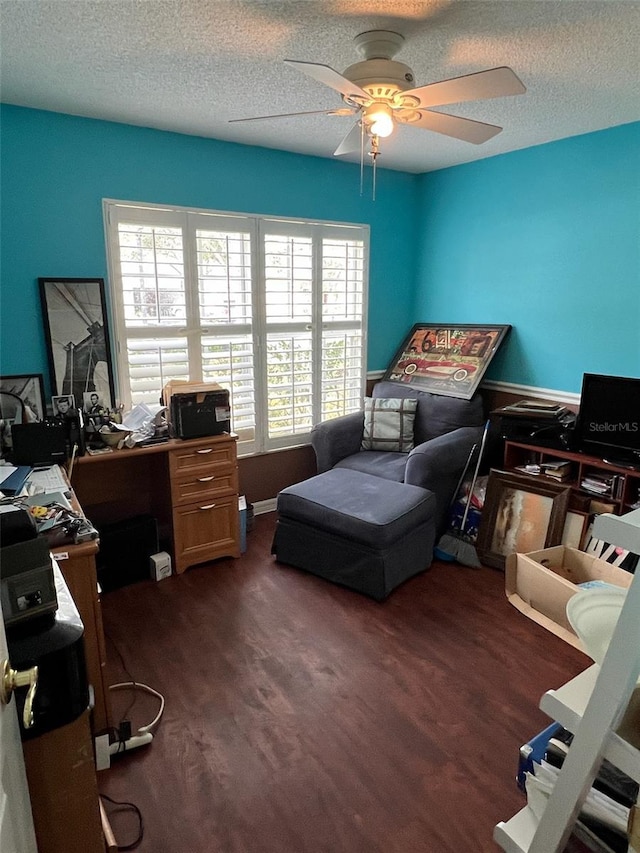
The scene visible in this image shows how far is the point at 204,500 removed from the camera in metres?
3.03

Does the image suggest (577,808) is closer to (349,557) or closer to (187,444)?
(349,557)

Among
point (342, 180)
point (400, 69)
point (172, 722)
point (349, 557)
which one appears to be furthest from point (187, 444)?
point (342, 180)

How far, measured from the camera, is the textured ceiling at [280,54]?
67.7 inches

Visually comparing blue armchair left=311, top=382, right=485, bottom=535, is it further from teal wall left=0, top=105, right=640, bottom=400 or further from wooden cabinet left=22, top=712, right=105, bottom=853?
wooden cabinet left=22, top=712, right=105, bottom=853

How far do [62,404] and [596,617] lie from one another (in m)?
2.74

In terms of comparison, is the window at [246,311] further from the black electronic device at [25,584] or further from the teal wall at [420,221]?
the black electronic device at [25,584]

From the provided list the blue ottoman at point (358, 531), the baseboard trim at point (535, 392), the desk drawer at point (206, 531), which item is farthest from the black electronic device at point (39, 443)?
the baseboard trim at point (535, 392)

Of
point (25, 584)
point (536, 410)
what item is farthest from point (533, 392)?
point (25, 584)

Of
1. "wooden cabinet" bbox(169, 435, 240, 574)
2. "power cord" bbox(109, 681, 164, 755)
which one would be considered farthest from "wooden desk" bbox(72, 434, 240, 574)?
"power cord" bbox(109, 681, 164, 755)

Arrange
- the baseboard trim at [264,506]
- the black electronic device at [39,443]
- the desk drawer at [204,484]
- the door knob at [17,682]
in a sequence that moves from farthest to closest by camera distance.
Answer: the baseboard trim at [264,506] < the desk drawer at [204,484] < the black electronic device at [39,443] < the door knob at [17,682]

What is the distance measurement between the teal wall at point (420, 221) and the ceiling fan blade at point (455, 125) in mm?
1324

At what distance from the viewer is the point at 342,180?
3.78 metres

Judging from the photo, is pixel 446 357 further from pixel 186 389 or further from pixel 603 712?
pixel 603 712

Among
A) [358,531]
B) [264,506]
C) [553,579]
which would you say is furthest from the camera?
[264,506]
